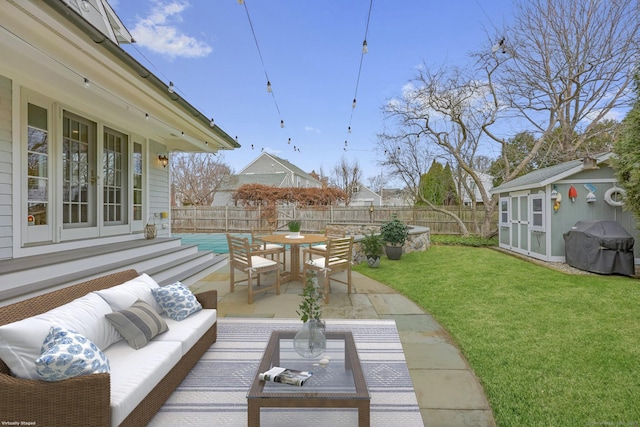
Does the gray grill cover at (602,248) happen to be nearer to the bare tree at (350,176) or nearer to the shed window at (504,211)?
the shed window at (504,211)

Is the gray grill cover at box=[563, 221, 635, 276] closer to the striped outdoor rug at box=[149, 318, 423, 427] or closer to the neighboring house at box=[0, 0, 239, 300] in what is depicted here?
the striped outdoor rug at box=[149, 318, 423, 427]

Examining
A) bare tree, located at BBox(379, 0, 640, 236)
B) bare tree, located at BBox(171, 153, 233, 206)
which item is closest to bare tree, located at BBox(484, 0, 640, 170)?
bare tree, located at BBox(379, 0, 640, 236)

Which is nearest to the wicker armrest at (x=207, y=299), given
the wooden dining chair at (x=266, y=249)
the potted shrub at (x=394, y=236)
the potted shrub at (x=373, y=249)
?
the wooden dining chair at (x=266, y=249)

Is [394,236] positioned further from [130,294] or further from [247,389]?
[130,294]

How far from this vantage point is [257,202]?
17.2 metres

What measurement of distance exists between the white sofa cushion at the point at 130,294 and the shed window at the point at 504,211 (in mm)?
9951

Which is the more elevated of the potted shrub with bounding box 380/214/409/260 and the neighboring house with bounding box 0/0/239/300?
the neighboring house with bounding box 0/0/239/300

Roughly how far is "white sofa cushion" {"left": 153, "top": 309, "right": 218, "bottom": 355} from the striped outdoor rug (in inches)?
10.9

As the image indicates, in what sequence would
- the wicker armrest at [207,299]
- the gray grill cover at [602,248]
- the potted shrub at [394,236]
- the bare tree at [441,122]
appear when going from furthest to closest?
the bare tree at [441,122] < the potted shrub at [394,236] < the gray grill cover at [602,248] < the wicker armrest at [207,299]

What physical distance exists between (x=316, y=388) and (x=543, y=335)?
2.77 m

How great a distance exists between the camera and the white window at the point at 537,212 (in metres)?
7.43

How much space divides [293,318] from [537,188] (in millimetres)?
7170

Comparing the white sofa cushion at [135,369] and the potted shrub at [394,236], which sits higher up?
the potted shrub at [394,236]

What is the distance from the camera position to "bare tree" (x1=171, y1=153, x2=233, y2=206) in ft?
68.9
